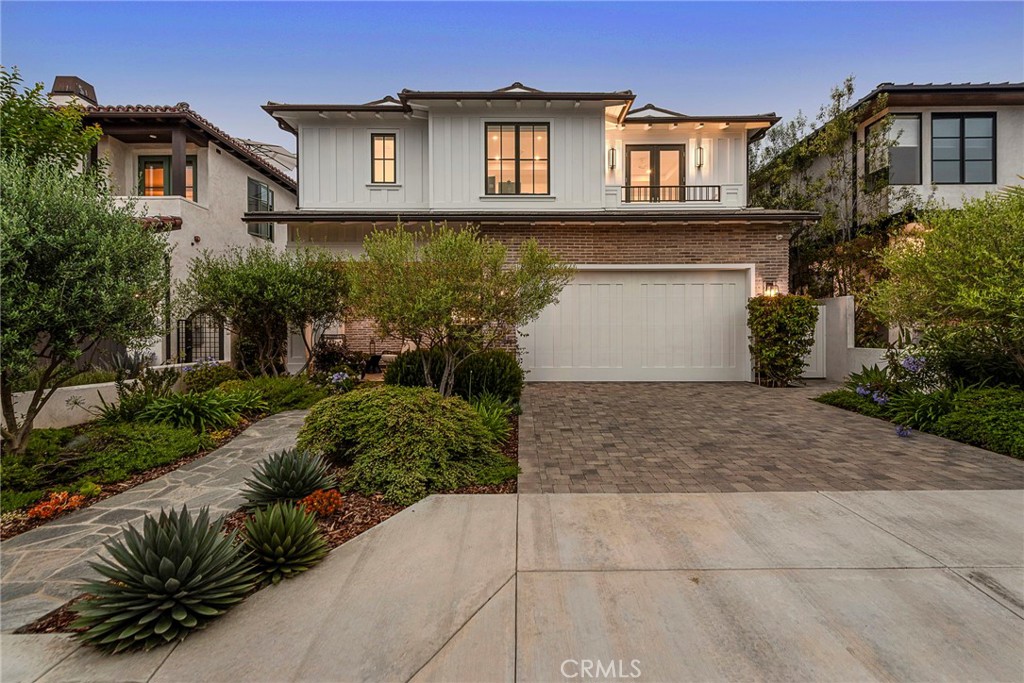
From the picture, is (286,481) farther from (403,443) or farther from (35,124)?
(35,124)

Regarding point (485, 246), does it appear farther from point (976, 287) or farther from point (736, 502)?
point (976, 287)

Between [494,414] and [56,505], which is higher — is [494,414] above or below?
above

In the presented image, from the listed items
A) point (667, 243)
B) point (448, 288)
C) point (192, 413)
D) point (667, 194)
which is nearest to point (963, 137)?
point (667, 194)

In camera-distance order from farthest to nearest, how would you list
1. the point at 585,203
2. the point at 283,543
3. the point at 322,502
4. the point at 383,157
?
the point at 383,157, the point at 585,203, the point at 322,502, the point at 283,543

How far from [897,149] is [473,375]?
13638mm

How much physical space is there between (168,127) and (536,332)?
436 inches

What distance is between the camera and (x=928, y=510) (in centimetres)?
362

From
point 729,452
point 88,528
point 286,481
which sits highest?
point 286,481

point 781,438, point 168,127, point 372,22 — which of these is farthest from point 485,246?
point 168,127

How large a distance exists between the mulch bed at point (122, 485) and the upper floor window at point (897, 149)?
52.6ft

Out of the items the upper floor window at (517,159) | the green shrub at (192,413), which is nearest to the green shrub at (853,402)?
the upper floor window at (517,159)

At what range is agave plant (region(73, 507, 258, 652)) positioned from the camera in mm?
2256

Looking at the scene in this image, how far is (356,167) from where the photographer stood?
11836mm

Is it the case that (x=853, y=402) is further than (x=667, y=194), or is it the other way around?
(x=667, y=194)
